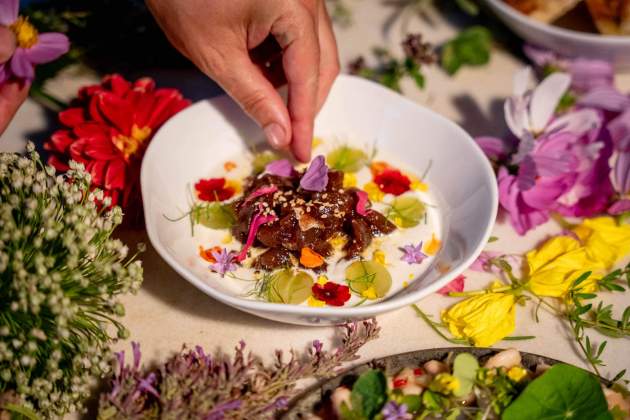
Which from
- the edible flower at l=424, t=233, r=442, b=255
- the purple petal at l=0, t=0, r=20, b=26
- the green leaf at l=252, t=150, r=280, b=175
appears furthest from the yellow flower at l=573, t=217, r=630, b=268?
the purple petal at l=0, t=0, r=20, b=26

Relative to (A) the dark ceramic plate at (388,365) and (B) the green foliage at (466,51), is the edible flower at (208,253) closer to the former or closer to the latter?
(A) the dark ceramic plate at (388,365)

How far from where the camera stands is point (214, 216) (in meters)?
1.32

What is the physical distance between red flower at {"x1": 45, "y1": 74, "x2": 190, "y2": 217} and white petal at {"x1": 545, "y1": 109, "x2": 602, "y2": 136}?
815 mm

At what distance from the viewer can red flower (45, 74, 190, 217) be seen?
50.3 inches

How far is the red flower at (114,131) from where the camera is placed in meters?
1.28

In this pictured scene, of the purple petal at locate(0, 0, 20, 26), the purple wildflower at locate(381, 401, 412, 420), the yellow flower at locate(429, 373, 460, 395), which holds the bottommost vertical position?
the yellow flower at locate(429, 373, 460, 395)

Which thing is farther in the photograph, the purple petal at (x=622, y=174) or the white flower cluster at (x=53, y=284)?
the purple petal at (x=622, y=174)

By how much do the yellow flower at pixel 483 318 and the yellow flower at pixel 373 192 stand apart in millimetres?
284

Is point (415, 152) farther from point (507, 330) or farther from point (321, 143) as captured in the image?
point (507, 330)

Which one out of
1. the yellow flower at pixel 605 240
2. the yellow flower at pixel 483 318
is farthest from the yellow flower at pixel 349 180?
the yellow flower at pixel 605 240

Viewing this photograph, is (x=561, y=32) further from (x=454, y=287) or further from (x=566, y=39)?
(x=454, y=287)

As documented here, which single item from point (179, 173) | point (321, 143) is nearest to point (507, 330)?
point (321, 143)

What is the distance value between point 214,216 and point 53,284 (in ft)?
1.52

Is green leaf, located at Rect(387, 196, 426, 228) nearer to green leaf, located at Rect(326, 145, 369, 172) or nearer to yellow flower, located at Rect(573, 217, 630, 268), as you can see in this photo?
green leaf, located at Rect(326, 145, 369, 172)
